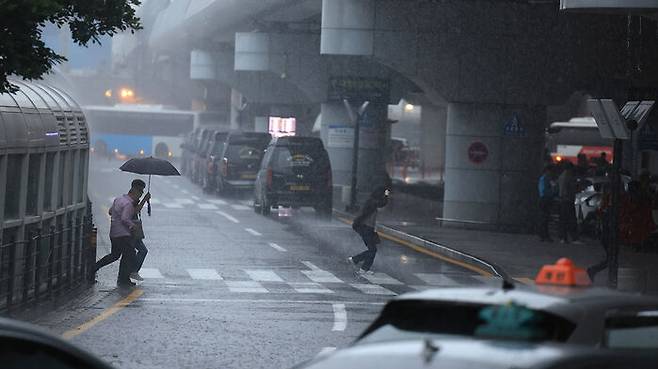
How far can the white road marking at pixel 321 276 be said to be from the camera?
967 inches

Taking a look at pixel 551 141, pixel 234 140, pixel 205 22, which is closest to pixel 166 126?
pixel 551 141

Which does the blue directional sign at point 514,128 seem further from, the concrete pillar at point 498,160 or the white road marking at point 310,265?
the white road marking at point 310,265

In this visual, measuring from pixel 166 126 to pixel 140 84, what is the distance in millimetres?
43614

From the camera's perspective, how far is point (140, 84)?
139500mm

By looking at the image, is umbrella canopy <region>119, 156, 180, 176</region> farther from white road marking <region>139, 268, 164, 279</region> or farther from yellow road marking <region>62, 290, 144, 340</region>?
yellow road marking <region>62, 290, 144, 340</region>

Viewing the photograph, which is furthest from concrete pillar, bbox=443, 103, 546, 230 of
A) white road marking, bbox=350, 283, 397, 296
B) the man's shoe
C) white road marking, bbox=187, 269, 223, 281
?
the man's shoe

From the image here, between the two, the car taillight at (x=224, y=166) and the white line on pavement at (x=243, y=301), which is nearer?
the white line on pavement at (x=243, y=301)

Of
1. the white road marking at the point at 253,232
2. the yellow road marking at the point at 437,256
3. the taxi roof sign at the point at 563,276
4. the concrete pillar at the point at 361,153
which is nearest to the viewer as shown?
the taxi roof sign at the point at 563,276

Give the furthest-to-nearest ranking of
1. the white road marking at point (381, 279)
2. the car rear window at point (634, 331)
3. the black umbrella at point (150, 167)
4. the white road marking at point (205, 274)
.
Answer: the black umbrella at point (150, 167), the white road marking at point (205, 274), the white road marking at point (381, 279), the car rear window at point (634, 331)

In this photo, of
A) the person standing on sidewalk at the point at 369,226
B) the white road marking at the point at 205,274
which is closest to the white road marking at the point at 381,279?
the person standing on sidewalk at the point at 369,226

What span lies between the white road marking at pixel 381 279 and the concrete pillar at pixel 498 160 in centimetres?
1247

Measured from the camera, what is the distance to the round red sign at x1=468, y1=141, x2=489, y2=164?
125 feet

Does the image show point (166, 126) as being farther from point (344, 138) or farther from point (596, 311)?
point (596, 311)

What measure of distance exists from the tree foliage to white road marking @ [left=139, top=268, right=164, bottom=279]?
9.43 metres
